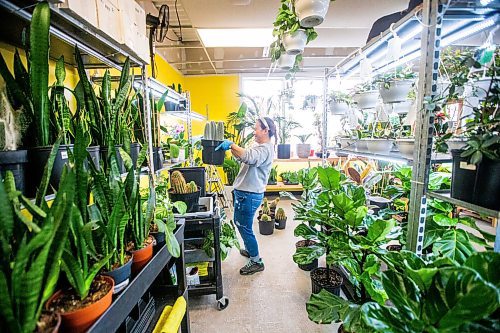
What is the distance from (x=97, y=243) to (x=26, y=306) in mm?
371

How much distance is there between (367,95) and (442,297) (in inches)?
65.4

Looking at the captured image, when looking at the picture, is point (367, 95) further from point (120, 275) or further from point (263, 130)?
point (120, 275)

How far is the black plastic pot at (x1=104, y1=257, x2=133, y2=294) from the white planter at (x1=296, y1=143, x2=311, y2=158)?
4520mm

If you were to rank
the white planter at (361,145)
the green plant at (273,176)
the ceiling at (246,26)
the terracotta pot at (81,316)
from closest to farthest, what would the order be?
the terracotta pot at (81,316) < the white planter at (361,145) < the ceiling at (246,26) < the green plant at (273,176)

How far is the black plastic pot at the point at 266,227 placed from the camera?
359 centimetres

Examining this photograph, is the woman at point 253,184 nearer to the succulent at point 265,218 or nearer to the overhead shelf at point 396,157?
the overhead shelf at point 396,157

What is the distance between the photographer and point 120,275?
89 centimetres

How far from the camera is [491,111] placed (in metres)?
0.92

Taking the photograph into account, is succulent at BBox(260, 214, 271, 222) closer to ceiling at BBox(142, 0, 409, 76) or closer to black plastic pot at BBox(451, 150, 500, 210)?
ceiling at BBox(142, 0, 409, 76)

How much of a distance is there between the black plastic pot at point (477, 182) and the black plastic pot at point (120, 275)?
4.21ft

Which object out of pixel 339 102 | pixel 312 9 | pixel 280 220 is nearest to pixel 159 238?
pixel 312 9

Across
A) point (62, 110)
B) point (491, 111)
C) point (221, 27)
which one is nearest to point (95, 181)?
point (62, 110)

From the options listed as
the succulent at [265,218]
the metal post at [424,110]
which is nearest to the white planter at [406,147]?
the metal post at [424,110]

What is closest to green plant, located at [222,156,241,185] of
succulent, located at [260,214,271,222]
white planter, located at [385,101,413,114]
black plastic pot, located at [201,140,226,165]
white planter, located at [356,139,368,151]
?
succulent, located at [260,214,271,222]
